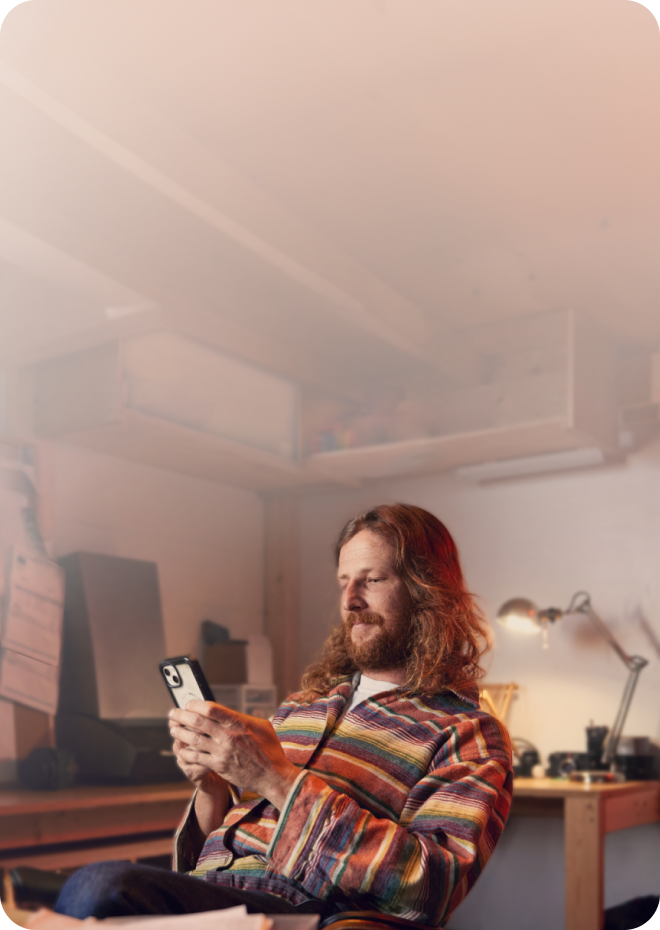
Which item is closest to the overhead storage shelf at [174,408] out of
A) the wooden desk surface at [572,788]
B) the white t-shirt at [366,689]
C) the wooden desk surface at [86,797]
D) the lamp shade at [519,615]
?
the lamp shade at [519,615]

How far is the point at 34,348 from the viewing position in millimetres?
3562

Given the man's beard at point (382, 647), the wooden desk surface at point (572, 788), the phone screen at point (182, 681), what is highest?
the man's beard at point (382, 647)

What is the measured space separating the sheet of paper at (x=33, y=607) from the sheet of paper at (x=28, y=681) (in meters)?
0.03

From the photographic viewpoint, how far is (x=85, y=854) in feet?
10.5

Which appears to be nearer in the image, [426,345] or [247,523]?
[426,345]

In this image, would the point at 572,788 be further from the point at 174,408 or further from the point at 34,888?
the point at 34,888

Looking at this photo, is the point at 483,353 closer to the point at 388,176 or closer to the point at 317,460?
the point at 317,460

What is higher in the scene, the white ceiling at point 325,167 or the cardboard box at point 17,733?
the white ceiling at point 325,167

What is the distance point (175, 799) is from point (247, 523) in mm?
1628

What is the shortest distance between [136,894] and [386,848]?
0.38 meters

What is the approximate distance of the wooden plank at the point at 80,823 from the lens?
9.97 feet

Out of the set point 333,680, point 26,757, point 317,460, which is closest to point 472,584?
point 317,460

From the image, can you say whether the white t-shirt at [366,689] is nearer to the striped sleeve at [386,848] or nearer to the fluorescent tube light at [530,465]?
the striped sleeve at [386,848]

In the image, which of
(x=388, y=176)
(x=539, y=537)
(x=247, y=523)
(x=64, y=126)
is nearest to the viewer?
(x=64, y=126)
